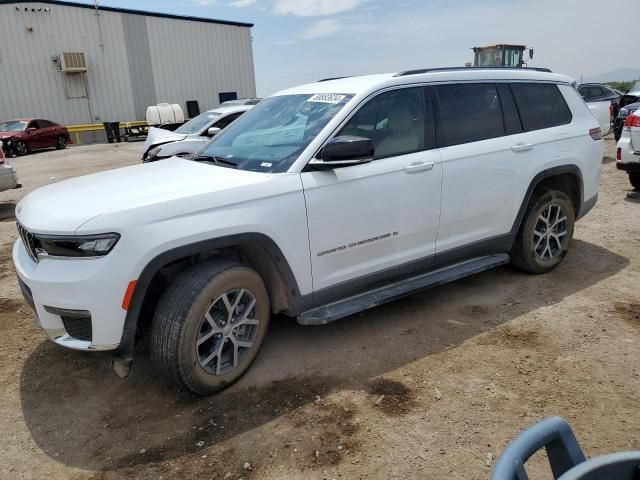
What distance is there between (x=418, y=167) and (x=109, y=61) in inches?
1151

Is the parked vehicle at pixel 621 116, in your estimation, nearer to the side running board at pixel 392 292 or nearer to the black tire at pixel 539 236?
the black tire at pixel 539 236

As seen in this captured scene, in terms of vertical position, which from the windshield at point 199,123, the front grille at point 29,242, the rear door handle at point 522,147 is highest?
the windshield at point 199,123

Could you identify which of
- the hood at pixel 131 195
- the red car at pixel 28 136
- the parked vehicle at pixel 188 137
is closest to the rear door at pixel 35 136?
the red car at pixel 28 136

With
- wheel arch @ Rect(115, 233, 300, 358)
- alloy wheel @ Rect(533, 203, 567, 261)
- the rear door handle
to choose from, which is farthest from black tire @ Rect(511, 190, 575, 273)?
wheel arch @ Rect(115, 233, 300, 358)

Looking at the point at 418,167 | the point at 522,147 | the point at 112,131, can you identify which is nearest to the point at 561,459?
the point at 418,167

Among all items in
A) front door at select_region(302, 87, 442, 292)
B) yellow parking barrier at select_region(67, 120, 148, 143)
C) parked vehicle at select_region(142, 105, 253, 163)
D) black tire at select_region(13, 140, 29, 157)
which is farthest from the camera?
yellow parking barrier at select_region(67, 120, 148, 143)

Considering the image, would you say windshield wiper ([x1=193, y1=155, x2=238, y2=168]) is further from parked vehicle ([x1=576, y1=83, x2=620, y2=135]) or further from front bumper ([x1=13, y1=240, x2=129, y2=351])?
parked vehicle ([x1=576, y1=83, x2=620, y2=135])

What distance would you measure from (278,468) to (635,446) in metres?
1.85

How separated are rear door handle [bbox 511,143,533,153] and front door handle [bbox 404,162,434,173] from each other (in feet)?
3.26

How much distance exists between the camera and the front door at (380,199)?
3.40m

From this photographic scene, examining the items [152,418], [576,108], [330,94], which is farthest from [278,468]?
[576,108]

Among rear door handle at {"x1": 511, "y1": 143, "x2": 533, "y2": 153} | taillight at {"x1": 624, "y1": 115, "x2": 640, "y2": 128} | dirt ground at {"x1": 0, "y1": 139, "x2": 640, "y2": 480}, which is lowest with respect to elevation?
dirt ground at {"x1": 0, "y1": 139, "x2": 640, "y2": 480}

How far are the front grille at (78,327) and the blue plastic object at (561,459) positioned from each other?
7.56ft

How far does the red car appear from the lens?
66.4 ft
